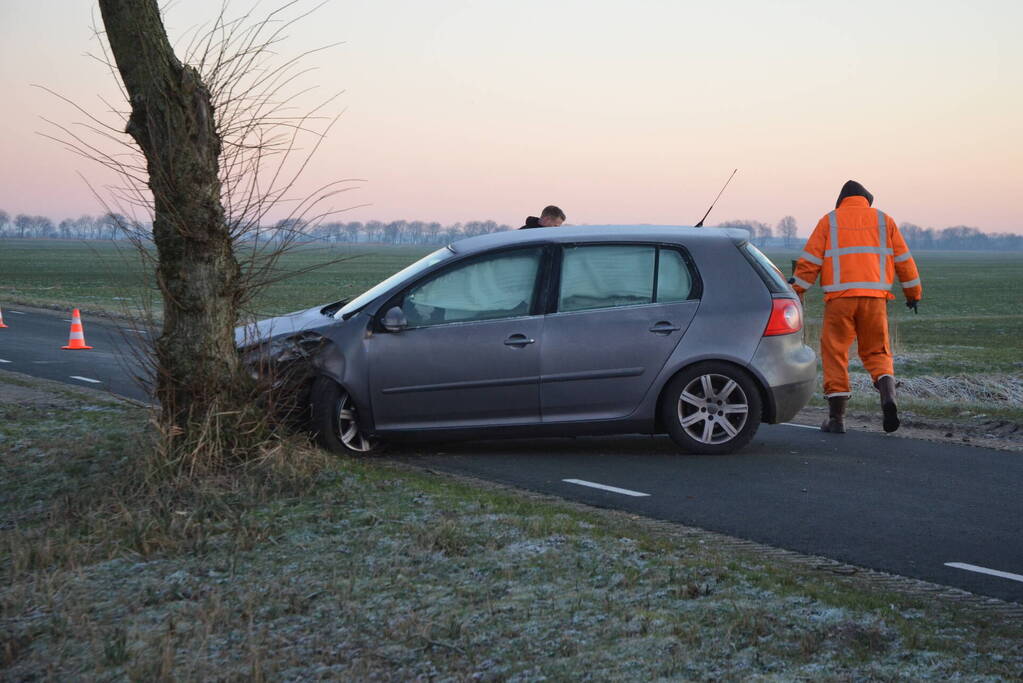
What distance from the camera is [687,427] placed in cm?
887

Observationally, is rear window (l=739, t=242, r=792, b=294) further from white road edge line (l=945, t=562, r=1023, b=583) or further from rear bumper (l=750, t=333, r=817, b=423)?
white road edge line (l=945, t=562, r=1023, b=583)

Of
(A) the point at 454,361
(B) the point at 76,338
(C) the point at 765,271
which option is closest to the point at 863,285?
(C) the point at 765,271

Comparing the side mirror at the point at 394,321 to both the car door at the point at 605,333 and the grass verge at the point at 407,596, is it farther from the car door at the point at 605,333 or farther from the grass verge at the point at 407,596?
the grass verge at the point at 407,596

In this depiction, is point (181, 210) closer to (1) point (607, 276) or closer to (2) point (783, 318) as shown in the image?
(1) point (607, 276)

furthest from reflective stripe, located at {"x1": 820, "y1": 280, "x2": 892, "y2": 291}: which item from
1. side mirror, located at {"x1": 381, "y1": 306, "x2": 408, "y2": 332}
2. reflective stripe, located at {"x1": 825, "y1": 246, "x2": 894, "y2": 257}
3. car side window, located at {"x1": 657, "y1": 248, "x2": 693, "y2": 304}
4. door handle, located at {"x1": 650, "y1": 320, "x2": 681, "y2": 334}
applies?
side mirror, located at {"x1": 381, "y1": 306, "x2": 408, "y2": 332}

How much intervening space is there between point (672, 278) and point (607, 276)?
0.48m

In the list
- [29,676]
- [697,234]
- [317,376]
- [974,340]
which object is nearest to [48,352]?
[317,376]

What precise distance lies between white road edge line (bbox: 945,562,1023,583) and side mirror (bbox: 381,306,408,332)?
162 inches

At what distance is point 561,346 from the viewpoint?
8664mm

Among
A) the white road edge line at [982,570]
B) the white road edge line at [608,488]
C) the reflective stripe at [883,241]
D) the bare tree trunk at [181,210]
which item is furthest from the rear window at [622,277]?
the white road edge line at [982,570]

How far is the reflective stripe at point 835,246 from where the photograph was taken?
390 inches

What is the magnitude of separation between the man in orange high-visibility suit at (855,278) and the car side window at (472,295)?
8.67ft

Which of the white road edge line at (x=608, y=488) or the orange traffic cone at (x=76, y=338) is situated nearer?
the white road edge line at (x=608, y=488)

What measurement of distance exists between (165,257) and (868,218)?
5685 millimetres
